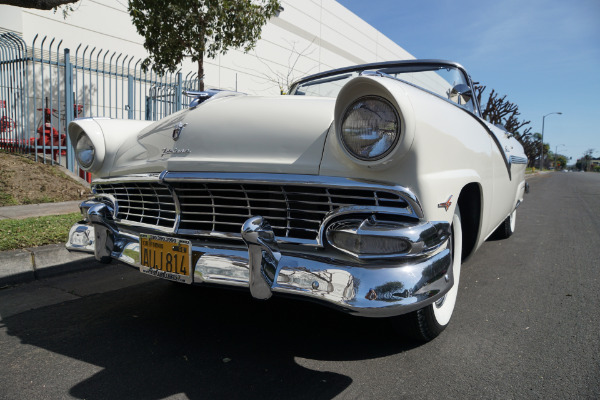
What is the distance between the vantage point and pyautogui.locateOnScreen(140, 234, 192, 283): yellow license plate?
1878mm

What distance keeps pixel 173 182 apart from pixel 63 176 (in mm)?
5272

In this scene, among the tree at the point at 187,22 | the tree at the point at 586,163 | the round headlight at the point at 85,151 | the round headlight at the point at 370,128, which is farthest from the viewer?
the tree at the point at 586,163

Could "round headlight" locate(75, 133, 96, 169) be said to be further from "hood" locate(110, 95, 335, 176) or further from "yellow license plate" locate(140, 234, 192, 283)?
"yellow license plate" locate(140, 234, 192, 283)

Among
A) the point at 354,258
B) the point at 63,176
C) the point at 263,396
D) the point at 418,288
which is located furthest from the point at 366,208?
the point at 63,176

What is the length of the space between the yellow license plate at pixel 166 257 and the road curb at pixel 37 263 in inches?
Answer: 44.7

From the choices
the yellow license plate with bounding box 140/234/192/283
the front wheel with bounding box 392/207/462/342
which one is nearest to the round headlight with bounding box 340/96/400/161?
the front wheel with bounding box 392/207/462/342

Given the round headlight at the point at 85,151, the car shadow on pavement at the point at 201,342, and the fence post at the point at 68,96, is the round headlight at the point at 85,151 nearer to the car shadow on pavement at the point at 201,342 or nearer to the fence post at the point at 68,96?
the car shadow on pavement at the point at 201,342

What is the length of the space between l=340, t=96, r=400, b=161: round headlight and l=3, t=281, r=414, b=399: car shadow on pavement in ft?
3.03

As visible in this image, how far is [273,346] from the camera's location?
207 centimetres

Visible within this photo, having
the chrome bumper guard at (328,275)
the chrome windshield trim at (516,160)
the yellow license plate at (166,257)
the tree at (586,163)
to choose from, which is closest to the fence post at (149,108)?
the chrome windshield trim at (516,160)

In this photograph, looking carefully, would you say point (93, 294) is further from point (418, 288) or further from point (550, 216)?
point (550, 216)

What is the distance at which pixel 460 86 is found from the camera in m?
2.82

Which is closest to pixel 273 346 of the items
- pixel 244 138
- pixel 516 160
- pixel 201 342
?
pixel 201 342

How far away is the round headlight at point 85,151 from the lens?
256 cm
